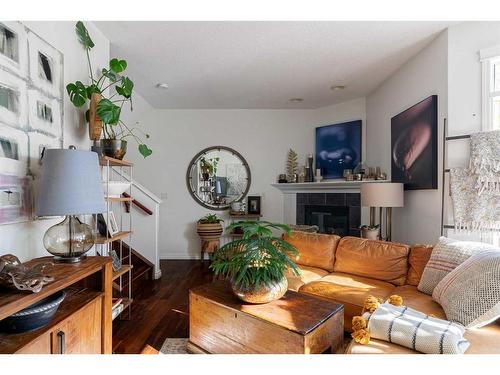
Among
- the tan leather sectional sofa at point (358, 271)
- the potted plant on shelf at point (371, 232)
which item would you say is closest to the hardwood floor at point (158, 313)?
the tan leather sectional sofa at point (358, 271)

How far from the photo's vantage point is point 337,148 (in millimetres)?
4488

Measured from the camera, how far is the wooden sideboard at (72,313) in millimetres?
1068

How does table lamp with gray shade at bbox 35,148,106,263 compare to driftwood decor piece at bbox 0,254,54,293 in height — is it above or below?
above

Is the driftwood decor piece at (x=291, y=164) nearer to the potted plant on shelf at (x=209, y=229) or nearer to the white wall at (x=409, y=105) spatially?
the white wall at (x=409, y=105)

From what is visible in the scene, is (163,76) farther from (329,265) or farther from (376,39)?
(329,265)

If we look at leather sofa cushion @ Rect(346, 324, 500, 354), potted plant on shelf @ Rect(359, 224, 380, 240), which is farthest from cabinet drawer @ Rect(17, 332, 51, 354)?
potted plant on shelf @ Rect(359, 224, 380, 240)

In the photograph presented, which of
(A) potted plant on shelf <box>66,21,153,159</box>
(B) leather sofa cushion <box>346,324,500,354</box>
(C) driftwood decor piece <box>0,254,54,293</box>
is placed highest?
(A) potted plant on shelf <box>66,21,153,159</box>

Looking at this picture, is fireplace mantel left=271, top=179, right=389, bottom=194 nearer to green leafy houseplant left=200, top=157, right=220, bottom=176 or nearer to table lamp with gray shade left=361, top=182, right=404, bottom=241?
table lamp with gray shade left=361, top=182, right=404, bottom=241

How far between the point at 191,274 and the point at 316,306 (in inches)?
106

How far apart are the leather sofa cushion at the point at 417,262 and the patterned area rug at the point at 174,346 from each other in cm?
193

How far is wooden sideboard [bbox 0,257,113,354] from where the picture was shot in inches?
42.1

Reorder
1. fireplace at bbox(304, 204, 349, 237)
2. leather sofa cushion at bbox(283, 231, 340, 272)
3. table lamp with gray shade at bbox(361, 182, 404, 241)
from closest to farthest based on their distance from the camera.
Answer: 1. leather sofa cushion at bbox(283, 231, 340, 272)
2. table lamp with gray shade at bbox(361, 182, 404, 241)
3. fireplace at bbox(304, 204, 349, 237)

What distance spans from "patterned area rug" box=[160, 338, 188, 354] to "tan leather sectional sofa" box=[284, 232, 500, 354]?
3.26ft
